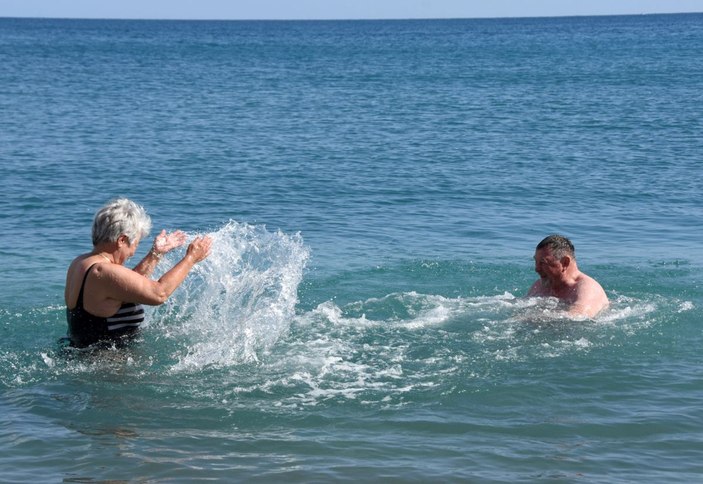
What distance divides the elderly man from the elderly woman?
12.2 feet

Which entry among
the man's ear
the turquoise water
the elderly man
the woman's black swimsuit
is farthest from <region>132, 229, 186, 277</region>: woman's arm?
the man's ear

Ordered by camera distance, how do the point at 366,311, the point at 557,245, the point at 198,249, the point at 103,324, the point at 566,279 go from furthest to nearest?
the point at 366,311 < the point at 566,279 < the point at 557,245 < the point at 103,324 < the point at 198,249

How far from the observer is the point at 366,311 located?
11.3 metres

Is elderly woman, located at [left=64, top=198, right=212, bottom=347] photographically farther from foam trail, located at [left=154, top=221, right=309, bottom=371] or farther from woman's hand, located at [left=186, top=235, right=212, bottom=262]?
foam trail, located at [left=154, top=221, right=309, bottom=371]

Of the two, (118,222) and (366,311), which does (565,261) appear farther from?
(118,222)

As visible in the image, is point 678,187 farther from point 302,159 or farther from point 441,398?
point 441,398

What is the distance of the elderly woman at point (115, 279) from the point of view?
7.82 m

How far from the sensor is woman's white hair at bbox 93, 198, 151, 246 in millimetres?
7820

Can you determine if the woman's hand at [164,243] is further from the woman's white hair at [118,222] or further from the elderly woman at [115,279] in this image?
the woman's white hair at [118,222]

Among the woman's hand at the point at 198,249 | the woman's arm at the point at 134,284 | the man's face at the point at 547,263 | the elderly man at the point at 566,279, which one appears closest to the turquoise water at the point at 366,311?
the elderly man at the point at 566,279

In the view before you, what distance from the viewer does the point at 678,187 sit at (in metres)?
20.2

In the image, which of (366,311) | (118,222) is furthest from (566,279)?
(118,222)

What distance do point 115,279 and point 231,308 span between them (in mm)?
2672

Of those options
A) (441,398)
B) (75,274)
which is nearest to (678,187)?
(441,398)
